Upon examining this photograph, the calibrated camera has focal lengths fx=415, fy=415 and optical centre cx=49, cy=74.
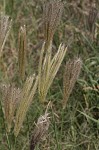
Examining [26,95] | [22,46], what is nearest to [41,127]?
[26,95]

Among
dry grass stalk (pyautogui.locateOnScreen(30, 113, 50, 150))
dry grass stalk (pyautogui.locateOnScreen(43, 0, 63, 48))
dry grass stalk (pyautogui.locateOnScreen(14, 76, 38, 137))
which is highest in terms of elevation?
dry grass stalk (pyautogui.locateOnScreen(43, 0, 63, 48))

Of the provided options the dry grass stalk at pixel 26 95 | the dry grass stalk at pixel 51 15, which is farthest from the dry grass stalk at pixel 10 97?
the dry grass stalk at pixel 51 15

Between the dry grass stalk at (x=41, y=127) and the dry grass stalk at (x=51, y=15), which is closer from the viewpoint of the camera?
the dry grass stalk at (x=41, y=127)

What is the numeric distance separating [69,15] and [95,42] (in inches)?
11.9

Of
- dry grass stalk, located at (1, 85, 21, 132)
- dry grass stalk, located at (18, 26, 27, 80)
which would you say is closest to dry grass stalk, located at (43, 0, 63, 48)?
dry grass stalk, located at (18, 26, 27, 80)

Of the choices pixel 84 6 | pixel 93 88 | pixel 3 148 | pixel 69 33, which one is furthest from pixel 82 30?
pixel 3 148

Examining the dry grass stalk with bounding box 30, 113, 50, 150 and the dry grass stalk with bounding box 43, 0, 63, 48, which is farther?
the dry grass stalk with bounding box 43, 0, 63, 48

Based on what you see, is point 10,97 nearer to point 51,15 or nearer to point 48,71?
point 48,71

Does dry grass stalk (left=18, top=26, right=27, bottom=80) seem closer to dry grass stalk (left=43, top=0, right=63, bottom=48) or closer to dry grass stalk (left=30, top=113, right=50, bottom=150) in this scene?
dry grass stalk (left=43, top=0, right=63, bottom=48)

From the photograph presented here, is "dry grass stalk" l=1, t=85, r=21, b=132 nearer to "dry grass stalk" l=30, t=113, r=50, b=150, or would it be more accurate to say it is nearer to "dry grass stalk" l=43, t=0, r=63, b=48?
"dry grass stalk" l=30, t=113, r=50, b=150

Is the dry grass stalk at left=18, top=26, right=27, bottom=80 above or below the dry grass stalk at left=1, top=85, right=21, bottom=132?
above

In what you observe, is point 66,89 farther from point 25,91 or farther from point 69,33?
point 69,33

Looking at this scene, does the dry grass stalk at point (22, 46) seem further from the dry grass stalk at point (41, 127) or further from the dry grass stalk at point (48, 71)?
the dry grass stalk at point (41, 127)

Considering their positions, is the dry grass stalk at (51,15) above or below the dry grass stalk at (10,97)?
above
